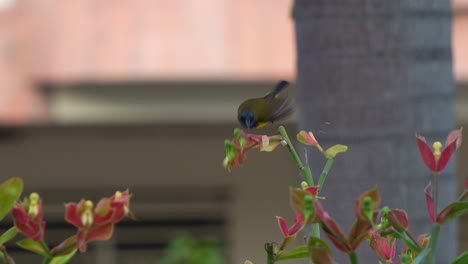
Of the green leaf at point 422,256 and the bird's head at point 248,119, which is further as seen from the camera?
the bird's head at point 248,119

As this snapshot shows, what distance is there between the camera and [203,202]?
787 centimetres

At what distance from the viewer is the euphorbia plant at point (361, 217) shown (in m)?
0.95

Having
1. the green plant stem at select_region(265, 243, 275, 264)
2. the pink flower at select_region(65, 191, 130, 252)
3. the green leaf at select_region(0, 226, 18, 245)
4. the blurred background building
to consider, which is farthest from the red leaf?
the blurred background building

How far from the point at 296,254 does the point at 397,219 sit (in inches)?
5.2

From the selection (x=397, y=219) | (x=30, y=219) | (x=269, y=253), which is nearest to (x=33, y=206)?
(x=30, y=219)

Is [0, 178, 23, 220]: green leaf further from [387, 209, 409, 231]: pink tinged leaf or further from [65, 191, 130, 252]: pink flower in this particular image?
[387, 209, 409, 231]: pink tinged leaf

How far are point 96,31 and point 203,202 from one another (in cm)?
264

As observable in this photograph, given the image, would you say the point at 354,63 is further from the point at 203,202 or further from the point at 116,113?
the point at 203,202

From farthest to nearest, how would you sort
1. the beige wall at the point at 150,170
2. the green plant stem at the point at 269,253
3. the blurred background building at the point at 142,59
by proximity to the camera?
the beige wall at the point at 150,170 < the blurred background building at the point at 142,59 < the green plant stem at the point at 269,253

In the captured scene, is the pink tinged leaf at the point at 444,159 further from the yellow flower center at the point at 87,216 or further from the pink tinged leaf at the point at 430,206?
the yellow flower center at the point at 87,216

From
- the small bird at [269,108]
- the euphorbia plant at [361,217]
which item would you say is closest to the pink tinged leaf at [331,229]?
the euphorbia plant at [361,217]

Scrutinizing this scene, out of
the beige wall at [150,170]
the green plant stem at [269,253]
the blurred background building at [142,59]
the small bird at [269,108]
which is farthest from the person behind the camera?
the beige wall at [150,170]

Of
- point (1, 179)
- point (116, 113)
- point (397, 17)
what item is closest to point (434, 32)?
point (397, 17)

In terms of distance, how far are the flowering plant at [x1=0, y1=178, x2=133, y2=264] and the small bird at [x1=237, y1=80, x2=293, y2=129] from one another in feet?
0.98
